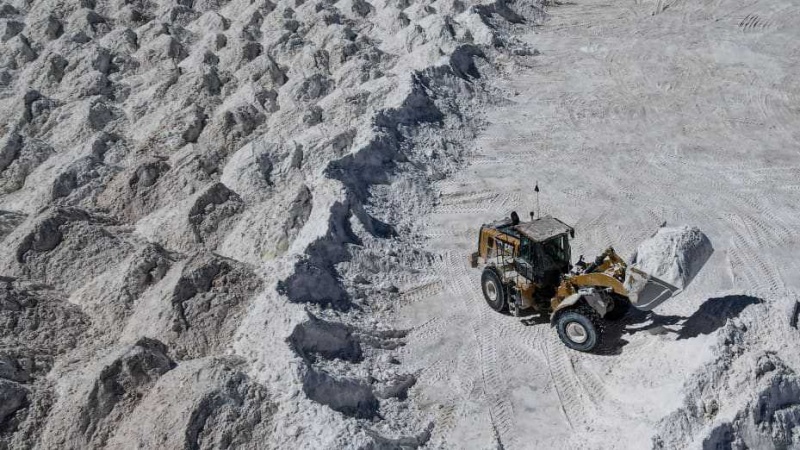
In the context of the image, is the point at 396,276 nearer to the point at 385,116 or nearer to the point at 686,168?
the point at 385,116

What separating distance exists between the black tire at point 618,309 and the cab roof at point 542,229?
1281mm

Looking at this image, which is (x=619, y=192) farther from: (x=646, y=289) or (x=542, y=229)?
(x=646, y=289)

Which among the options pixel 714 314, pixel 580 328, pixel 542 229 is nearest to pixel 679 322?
pixel 714 314

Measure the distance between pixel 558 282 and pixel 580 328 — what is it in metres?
0.95

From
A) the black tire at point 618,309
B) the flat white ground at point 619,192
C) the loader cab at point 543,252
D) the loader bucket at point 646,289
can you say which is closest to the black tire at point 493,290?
the flat white ground at point 619,192

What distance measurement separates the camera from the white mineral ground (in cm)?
897

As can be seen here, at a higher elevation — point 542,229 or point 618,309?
point 542,229

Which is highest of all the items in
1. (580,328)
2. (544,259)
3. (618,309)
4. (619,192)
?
(544,259)

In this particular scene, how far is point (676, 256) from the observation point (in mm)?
10086

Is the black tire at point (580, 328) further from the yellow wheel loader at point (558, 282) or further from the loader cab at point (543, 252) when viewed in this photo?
the loader cab at point (543, 252)

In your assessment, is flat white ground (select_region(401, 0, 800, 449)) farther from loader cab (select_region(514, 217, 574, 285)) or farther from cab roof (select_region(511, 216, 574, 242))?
cab roof (select_region(511, 216, 574, 242))

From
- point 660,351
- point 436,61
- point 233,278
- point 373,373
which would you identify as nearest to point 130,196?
point 233,278

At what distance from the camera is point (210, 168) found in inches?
615

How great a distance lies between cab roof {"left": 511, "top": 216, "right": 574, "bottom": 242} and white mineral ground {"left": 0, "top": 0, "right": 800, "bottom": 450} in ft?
4.20
